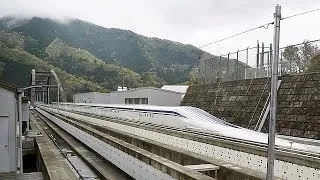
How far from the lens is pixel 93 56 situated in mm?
141750

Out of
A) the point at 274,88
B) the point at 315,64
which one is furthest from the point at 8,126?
the point at 315,64

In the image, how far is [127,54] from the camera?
485 feet

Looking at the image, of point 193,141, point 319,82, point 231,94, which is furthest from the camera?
point 231,94

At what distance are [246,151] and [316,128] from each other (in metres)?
6.60

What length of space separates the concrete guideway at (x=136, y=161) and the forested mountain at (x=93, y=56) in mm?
76438

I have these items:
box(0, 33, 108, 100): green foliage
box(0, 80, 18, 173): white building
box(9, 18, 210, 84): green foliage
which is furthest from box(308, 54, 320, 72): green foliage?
box(9, 18, 210, 84): green foliage

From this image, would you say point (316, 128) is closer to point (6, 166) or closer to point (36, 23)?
point (6, 166)

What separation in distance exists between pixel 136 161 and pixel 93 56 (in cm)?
13660

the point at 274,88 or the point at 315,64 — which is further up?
the point at 315,64

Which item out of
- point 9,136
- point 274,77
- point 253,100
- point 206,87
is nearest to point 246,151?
point 274,77

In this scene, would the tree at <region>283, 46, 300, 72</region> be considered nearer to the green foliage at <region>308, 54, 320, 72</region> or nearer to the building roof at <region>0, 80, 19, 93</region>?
the green foliage at <region>308, 54, 320, 72</region>

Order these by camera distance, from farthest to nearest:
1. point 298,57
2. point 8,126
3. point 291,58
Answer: point 298,57 < point 291,58 < point 8,126

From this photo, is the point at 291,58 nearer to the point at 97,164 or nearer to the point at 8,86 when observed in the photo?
the point at 97,164

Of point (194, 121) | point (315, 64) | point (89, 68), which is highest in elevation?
point (89, 68)
